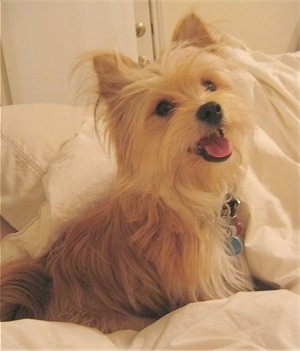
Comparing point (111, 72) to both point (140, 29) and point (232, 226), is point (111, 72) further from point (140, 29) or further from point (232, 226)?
point (140, 29)

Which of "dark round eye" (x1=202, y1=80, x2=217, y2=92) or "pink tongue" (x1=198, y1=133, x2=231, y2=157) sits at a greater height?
"dark round eye" (x1=202, y1=80, x2=217, y2=92)

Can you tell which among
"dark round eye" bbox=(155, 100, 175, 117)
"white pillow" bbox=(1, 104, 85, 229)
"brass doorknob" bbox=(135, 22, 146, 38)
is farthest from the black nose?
"brass doorknob" bbox=(135, 22, 146, 38)

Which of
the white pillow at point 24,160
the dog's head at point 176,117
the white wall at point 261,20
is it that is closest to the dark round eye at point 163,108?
the dog's head at point 176,117

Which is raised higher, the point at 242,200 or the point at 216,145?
the point at 216,145

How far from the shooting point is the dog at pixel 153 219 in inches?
46.4

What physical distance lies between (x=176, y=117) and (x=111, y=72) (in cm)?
26

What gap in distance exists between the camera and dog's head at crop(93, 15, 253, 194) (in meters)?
1.12

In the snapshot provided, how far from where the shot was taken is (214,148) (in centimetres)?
115

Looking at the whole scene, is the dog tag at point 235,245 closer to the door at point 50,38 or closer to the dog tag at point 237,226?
the dog tag at point 237,226

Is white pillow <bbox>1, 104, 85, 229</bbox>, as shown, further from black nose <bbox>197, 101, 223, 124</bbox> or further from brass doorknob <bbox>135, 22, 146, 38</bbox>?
brass doorknob <bbox>135, 22, 146, 38</bbox>

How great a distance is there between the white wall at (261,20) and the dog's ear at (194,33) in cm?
177

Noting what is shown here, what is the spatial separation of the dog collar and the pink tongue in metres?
0.20

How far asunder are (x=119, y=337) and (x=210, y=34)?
35.6 inches

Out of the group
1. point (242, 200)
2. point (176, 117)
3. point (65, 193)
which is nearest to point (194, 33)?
point (176, 117)
